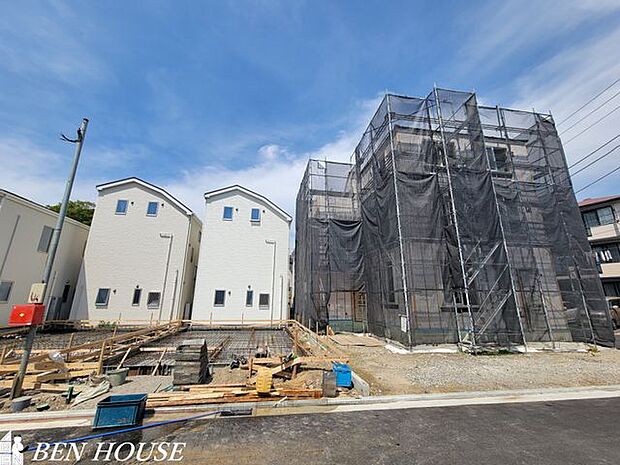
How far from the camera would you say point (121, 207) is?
16.0 m

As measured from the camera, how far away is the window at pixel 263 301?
16.0 metres

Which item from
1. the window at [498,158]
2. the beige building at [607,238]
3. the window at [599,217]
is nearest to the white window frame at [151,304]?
the window at [498,158]

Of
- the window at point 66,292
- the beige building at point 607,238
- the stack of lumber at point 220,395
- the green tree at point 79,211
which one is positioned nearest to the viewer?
the stack of lumber at point 220,395

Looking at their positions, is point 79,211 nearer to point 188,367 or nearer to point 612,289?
point 188,367

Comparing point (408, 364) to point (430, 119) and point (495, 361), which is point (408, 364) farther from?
point (430, 119)

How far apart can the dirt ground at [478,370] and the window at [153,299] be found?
39.5 ft

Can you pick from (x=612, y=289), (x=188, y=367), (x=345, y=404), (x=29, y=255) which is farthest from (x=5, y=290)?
(x=612, y=289)

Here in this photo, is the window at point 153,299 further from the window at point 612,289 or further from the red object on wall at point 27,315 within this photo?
the window at point 612,289

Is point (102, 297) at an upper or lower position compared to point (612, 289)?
lower

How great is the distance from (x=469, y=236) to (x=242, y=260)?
12.8m

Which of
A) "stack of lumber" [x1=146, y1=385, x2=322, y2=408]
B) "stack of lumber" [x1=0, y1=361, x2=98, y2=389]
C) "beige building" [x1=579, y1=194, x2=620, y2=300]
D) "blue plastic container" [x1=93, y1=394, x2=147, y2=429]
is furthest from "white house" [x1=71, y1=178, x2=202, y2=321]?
"beige building" [x1=579, y1=194, x2=620, y2=300]

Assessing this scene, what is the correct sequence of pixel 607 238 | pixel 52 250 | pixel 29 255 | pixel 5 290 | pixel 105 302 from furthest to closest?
1. pixel 607 238
2. pixel 105 302
3. pixel 29 255
4. pixel 5 290
5. pixel 52 250

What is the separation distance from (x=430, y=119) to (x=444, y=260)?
675 centimetres

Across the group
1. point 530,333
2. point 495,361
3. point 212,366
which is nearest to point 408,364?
point 495,361
